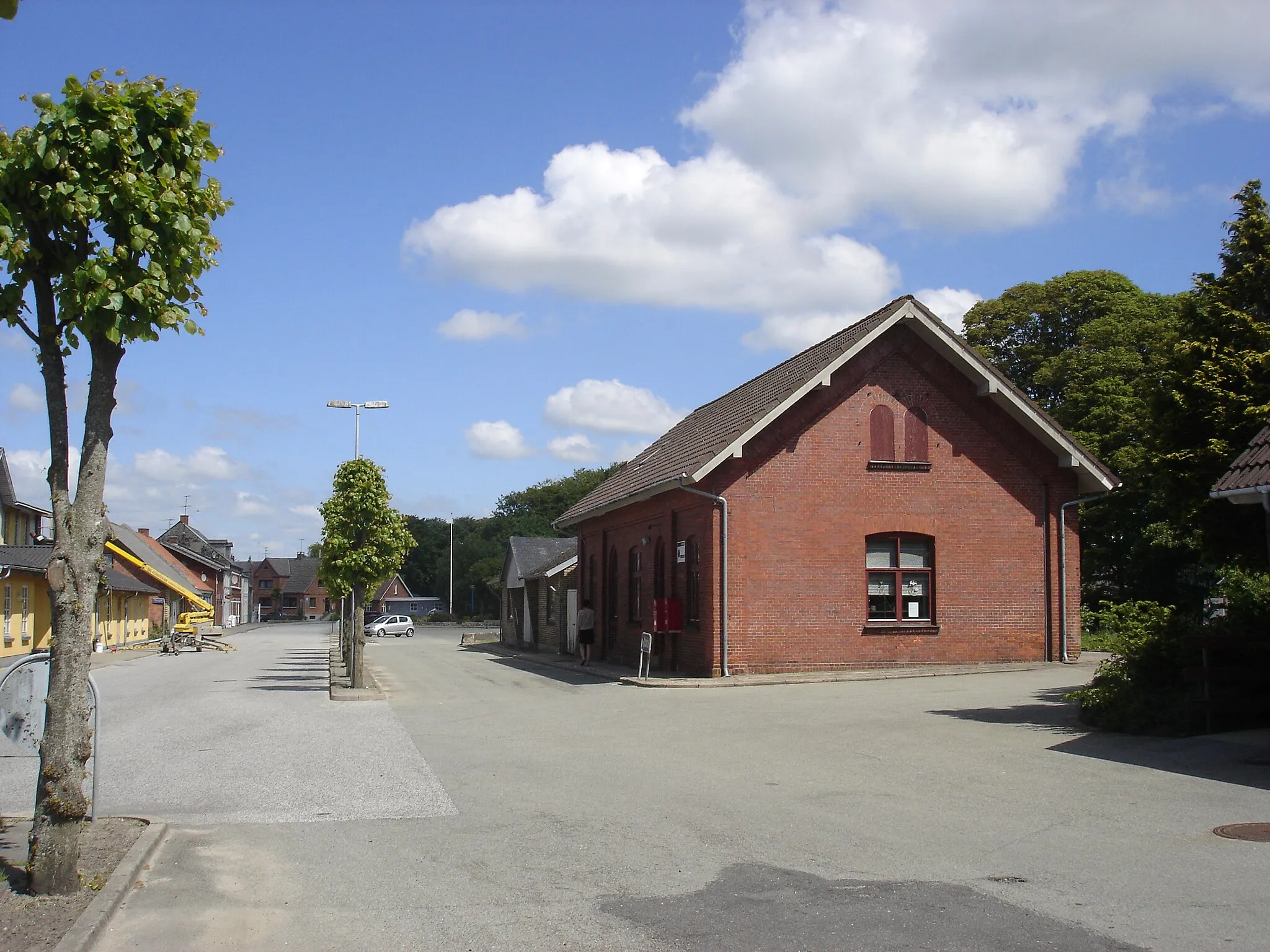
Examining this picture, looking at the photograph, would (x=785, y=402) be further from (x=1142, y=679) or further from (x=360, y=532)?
(x=1142, y=679)

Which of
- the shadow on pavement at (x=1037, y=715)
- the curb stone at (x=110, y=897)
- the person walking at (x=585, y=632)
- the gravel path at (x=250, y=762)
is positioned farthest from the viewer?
the person walking at (x=585, y=632)

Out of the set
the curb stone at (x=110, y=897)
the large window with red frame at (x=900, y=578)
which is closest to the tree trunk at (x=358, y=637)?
the large window with red frame at (x=900, y=578)

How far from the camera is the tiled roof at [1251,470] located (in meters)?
11.4

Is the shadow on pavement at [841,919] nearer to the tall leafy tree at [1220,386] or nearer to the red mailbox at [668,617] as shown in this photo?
the tall leafy tree at [1220,386]

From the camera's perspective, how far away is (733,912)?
22.0 feet

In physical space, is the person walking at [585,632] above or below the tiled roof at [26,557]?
below

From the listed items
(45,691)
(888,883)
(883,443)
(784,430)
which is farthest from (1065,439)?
(45,691)

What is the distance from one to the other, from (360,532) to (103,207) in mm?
18144

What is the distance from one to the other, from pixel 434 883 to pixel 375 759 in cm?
602

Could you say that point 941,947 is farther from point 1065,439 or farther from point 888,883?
point 1065,439

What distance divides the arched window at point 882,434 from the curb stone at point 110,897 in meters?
18.7

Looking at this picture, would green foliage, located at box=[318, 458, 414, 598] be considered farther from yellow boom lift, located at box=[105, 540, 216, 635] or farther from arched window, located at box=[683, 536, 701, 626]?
yellow boom lift, located at box=[105, 540, 216, 635]

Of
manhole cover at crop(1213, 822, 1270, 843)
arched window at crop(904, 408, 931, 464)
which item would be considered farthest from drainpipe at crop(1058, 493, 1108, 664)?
manhole cover at crop(1213, 822, 1270, 843)

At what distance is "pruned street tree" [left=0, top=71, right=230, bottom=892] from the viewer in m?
6.77
